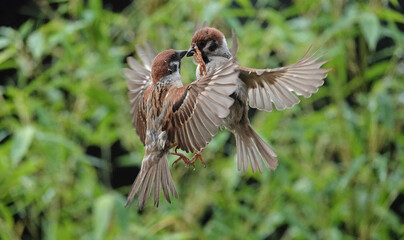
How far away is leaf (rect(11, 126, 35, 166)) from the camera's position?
141cm

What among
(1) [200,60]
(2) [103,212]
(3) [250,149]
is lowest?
(2) [103,212]

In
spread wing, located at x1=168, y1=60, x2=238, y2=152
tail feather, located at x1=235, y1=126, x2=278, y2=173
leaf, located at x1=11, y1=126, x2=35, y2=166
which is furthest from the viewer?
leaf, located at x1=11, y1=126, x2=35, y2=166

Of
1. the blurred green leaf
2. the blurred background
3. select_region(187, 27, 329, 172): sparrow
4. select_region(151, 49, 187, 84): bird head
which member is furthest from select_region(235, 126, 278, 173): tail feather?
the blurred green leaf

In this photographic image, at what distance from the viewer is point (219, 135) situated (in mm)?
1519

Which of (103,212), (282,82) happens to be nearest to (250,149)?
(282,82)

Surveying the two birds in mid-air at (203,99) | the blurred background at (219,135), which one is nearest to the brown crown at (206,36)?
the two birds in mid-air at (203,99)

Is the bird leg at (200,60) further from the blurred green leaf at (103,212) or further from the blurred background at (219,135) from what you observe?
the blurred green leaf at (103,212)

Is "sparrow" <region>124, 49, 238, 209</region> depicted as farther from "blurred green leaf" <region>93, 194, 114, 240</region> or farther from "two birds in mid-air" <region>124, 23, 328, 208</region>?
"blurred green leaf" <region>93, 194, 114, 240</region>

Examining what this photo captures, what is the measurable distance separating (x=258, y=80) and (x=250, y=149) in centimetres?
12

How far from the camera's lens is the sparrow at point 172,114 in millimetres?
423

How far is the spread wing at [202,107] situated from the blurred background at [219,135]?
884mm

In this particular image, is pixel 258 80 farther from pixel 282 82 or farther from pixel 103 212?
pixel 103 212

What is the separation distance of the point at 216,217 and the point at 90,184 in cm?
38

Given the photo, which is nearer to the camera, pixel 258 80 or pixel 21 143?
pixel 258 80
